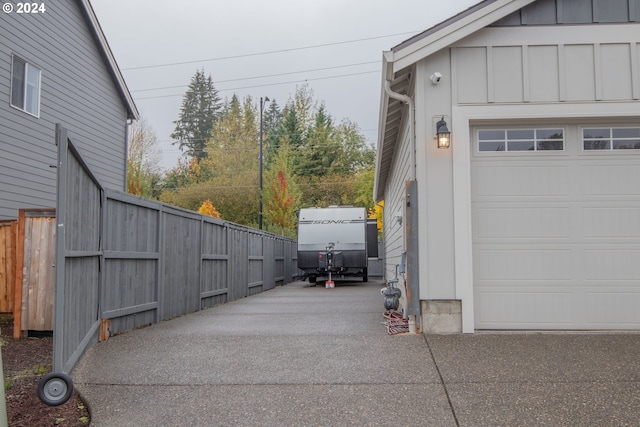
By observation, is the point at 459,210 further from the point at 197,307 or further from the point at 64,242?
the point at 197,307

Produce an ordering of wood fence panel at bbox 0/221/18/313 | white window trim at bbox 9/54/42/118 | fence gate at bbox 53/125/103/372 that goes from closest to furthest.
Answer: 1. fence gate at bbox 53/125/103/372
2. wood fence panel at bbox 0/221/18/313
3. white window trim at bbox 9/54/42/118

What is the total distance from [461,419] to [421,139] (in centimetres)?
386

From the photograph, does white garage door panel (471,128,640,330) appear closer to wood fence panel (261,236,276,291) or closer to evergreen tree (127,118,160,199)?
wood fence panel (261,236,276,291)

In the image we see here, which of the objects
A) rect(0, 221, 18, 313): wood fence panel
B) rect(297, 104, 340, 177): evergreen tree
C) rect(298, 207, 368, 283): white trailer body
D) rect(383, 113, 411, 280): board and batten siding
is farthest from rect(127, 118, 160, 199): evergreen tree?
rect(0, 221, 18, 313): wood fence panel

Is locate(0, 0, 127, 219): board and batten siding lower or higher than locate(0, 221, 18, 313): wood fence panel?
higher

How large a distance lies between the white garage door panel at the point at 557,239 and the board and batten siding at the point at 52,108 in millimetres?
6863

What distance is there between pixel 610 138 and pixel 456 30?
7.73ft

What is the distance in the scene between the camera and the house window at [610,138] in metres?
7.02

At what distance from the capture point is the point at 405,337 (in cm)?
659

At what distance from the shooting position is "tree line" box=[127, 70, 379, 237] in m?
32.4

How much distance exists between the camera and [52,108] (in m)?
13.0

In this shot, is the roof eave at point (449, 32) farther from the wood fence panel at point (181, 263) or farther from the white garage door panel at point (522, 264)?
the wood fence panel at point (181, 263)

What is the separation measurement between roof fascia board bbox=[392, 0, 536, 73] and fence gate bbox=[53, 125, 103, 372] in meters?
3.87

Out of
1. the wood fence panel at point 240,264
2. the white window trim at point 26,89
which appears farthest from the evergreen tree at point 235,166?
the white window trim at point 26,89
